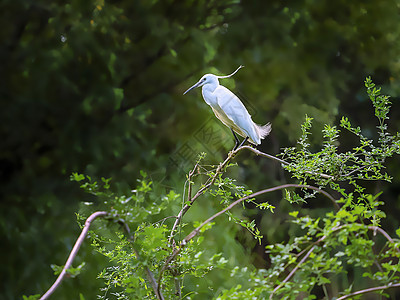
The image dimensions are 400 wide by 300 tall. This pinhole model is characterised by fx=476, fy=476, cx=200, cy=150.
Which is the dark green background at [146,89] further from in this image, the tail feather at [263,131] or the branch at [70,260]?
the branch at [70,260]

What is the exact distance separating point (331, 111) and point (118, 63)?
39.8 inches

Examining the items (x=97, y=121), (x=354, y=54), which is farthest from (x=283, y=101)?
(x=97, y=121)

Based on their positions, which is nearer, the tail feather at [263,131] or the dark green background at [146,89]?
the tail feather at [263,131]

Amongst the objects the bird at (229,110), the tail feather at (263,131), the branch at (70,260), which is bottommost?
the tail feather at (263,131)

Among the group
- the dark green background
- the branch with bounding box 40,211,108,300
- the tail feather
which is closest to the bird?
the tail feather

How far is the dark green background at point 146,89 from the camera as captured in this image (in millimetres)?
2088

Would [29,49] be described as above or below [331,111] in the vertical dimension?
above

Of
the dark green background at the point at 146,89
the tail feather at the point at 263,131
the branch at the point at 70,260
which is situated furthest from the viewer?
the dark green background at the point at 146,89

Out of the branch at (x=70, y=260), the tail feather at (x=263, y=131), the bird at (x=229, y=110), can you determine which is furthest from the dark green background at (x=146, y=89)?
the branch at (x=70, y=260)

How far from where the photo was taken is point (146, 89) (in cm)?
233

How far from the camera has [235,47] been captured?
2314 mm

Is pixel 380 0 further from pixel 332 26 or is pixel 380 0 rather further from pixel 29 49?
pixel 29 49

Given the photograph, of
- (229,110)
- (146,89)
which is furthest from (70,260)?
(146,89)

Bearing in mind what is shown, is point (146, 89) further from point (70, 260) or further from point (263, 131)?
point (70, 260)
